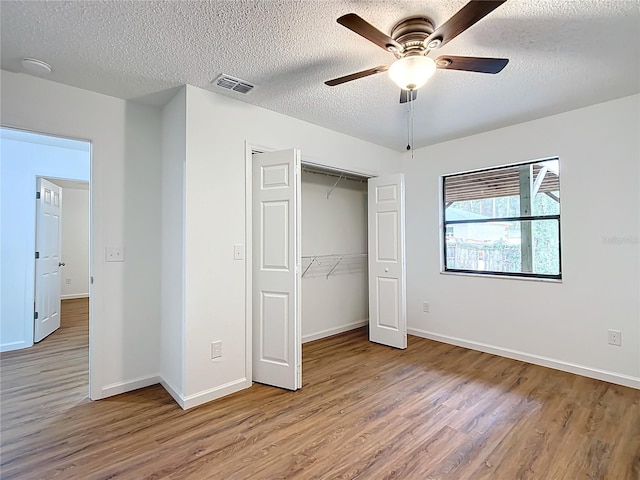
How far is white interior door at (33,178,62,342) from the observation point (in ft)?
13.1

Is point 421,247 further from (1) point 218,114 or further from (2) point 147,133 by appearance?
(2) point 147,133

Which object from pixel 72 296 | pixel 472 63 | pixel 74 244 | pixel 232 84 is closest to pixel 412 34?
pixel 472 63

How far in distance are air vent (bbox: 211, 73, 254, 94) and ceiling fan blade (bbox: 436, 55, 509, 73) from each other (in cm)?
147

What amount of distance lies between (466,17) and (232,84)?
1.74m

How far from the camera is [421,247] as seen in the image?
430 centimetres

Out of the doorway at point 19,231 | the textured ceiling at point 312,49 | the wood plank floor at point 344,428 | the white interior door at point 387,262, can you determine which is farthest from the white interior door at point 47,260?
the white interior door at point 387,262

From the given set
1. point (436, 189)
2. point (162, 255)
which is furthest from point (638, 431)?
point (162, 255)

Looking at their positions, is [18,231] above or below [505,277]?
above

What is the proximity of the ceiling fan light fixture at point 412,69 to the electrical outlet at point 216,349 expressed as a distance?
233 cm

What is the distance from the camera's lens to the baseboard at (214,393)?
96.7 inches

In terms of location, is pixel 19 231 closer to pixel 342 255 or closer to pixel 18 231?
pixel 18 231

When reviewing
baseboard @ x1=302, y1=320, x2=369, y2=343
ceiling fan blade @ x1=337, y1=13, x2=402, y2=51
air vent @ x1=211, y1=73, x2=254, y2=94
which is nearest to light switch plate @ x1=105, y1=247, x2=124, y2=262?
air vent @ x1=211, y1=73, x2=254, y2=94

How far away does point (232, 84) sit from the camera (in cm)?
253

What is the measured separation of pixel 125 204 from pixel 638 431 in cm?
417
